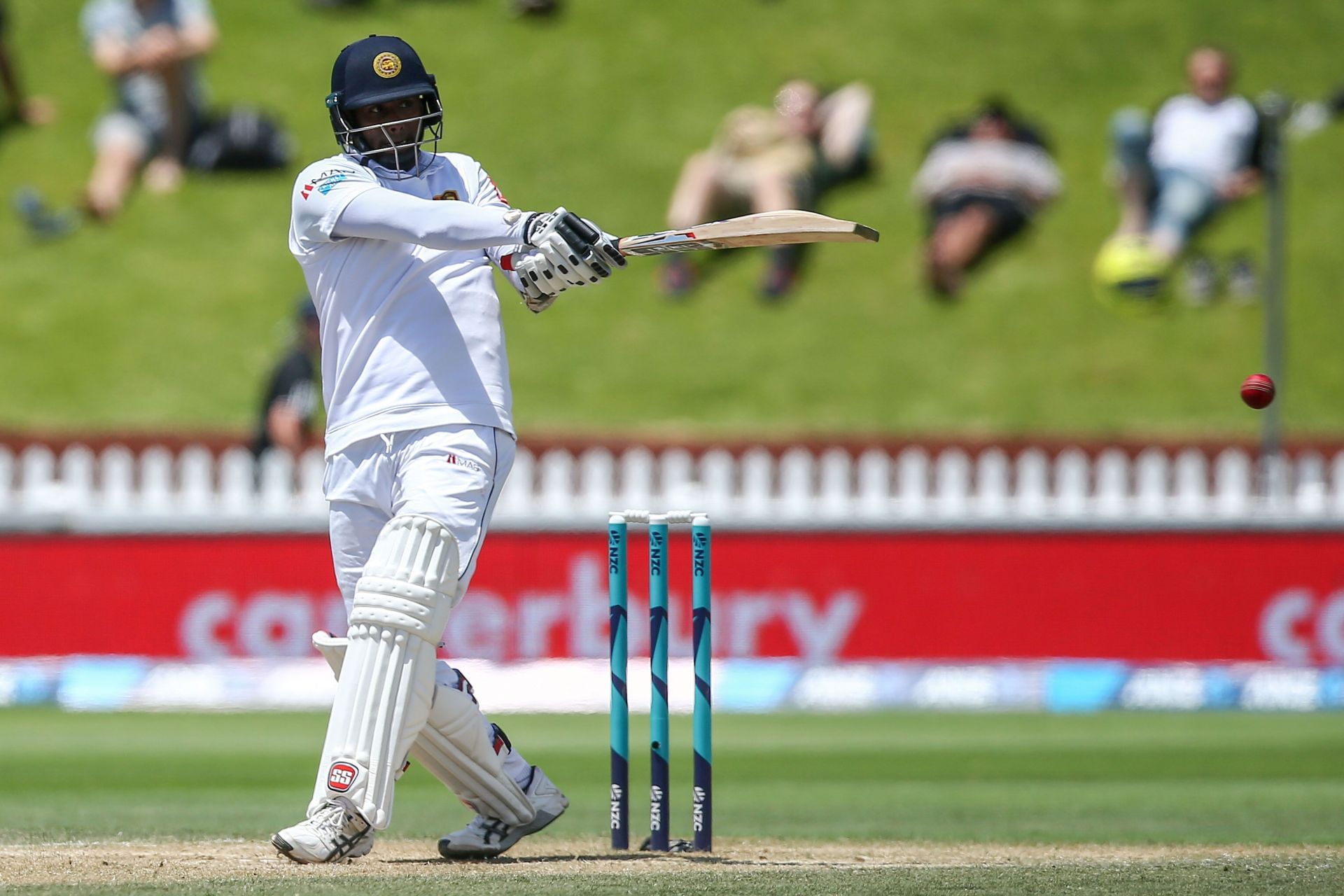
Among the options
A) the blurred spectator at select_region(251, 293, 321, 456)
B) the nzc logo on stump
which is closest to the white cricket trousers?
the nzc logo on stump

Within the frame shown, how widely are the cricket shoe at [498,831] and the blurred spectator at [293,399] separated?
8228mm

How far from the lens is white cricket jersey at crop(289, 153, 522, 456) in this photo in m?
4.44

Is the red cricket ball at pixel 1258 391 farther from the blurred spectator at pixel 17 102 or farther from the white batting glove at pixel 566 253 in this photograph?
the blurred spectator at pixel 17 102

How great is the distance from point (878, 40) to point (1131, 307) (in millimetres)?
4292

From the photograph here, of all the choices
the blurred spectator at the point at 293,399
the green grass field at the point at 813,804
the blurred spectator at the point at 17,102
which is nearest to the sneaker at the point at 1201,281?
the green grass field at the point at 813,804

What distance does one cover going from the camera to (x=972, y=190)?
17656 millimetres

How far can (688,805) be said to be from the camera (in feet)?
22.6

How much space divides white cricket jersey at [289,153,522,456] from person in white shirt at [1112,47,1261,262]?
41.9ft

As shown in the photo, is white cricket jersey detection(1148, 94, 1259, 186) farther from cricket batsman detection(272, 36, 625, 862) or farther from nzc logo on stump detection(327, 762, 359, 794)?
nzc logo on stump detection(327, 762, 359, 794)

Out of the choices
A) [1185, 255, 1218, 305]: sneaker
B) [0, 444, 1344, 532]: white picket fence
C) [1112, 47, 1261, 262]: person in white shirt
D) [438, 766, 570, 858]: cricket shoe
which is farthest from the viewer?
[1185, 255, 1218, 305]: sneaker

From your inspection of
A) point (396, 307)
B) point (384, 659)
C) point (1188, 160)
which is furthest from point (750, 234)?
point (1188, 160)

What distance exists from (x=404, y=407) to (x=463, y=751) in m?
0.83

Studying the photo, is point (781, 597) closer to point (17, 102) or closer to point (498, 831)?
point (498, 831)

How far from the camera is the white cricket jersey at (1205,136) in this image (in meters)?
16.6
